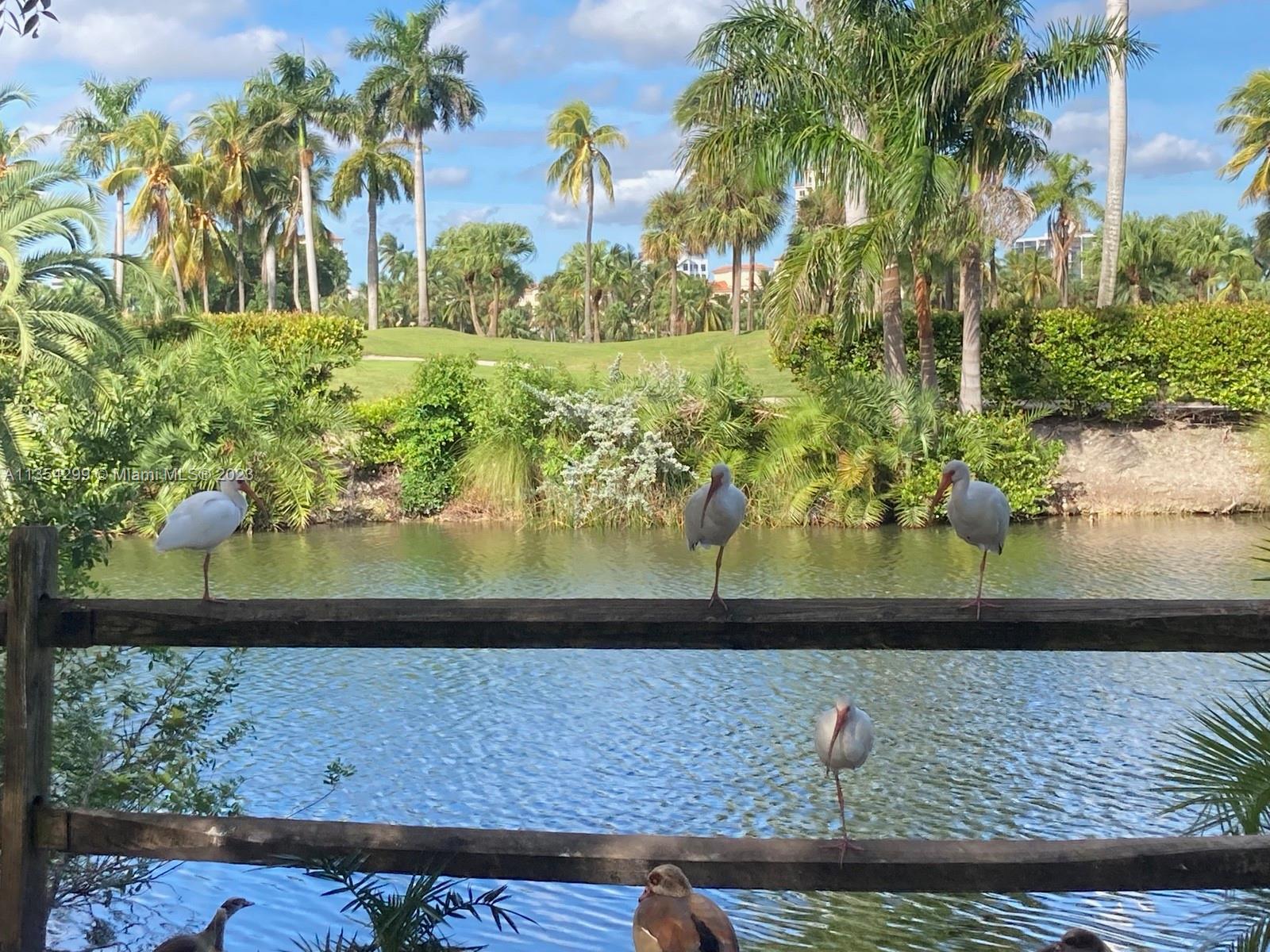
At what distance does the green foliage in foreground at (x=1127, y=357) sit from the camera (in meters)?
22.6

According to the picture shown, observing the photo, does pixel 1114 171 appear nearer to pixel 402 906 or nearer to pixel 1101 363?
pixel 1101 363

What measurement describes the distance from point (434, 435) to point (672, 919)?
2048cm

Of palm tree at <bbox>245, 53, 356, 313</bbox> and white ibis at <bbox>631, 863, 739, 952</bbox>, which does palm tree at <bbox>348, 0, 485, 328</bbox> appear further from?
white ibis at <bbox>631, 863, 739, 952</bbox>

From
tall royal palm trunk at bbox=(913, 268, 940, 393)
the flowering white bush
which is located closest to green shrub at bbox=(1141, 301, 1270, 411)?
tall royal palm trunk at bbox=(913, 268, 940, 393)

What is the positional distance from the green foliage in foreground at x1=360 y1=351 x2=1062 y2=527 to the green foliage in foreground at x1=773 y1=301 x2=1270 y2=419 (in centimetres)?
141

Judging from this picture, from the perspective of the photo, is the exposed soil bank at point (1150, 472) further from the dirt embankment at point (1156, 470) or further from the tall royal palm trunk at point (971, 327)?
the tall royal palm trunk at point (971, 327)

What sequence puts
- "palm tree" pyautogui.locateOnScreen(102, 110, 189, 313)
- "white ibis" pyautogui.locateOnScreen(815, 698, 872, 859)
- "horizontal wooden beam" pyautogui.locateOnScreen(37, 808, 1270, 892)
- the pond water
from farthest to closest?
1. "palm tree" pyautogui.locateOnScreen(102, 110, 189, 313)
2. the pond water
3. "white ibis" pyautogui.locateOnScreen(815, 698, 872, 859)
4. "horizontal wooden beam" pyautogui.locateOnScreen(37, 808, 1270, 892)

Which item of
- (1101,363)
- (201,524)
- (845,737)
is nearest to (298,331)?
(1101,363)

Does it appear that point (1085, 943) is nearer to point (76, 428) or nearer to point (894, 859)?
point (894, 859)

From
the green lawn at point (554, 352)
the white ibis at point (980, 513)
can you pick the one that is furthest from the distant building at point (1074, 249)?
the white ibis at point (980, 513)

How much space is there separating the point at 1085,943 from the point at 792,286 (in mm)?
18976

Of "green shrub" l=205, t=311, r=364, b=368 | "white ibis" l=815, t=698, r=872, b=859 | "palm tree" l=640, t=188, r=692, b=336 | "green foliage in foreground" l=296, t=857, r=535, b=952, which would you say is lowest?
"green foliage in foreground" l=296, t=857, r=535, b=952

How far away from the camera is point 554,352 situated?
1602 inches

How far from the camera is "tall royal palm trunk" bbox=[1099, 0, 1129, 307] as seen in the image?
25438mm
